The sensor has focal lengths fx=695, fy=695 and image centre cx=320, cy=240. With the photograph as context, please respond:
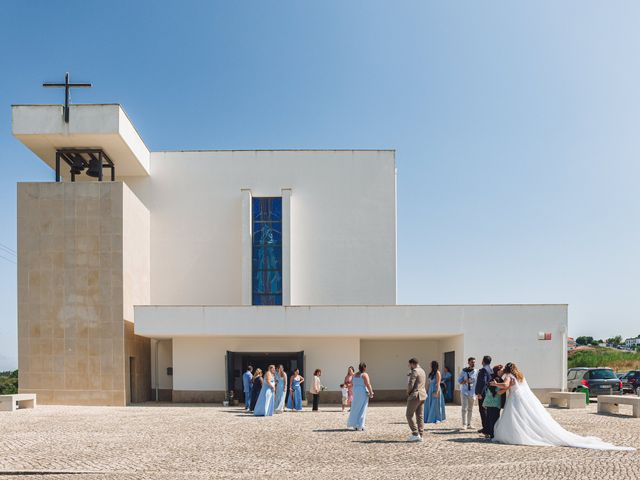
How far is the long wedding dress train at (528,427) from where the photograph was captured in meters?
11.7

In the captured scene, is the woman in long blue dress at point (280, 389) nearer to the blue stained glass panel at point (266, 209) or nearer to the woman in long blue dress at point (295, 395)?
the woman in long blue dress at point (295, 395)

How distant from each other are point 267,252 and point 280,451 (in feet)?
54.0

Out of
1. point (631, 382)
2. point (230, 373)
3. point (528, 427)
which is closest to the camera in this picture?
point (528, 427)

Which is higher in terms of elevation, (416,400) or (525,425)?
(416,400)

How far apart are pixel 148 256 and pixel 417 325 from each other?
421 inches

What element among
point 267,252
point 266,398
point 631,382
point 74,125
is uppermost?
point 74,125

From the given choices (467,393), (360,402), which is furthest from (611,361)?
(360,402)

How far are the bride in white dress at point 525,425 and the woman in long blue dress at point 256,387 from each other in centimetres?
879

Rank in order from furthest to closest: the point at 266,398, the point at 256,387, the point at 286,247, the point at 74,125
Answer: the point at 286,247
the point at 74,125
the point at 256,387
the point at 266,398

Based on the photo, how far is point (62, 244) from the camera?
75.7ft

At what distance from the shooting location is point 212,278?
27.2 meters

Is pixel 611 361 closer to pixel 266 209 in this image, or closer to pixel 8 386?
pixel 266 209

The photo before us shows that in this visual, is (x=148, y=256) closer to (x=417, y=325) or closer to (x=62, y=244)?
(x=62, y=244)

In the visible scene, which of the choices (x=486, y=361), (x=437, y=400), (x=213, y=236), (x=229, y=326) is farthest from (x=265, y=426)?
(x=213, y=236)
